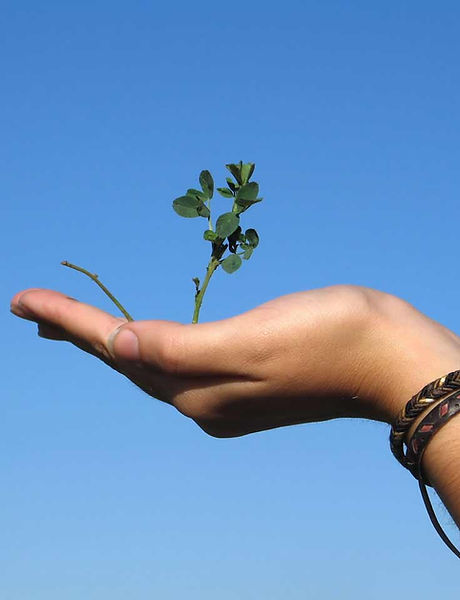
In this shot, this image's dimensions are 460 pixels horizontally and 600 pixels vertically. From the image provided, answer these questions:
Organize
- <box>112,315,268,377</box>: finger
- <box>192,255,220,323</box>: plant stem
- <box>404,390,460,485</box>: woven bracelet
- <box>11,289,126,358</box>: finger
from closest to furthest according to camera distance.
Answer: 1. <box>404,390,460,485</box>: woven bracelet
2. <box>112,315,268,377</box>: finger
3. <box>11,289,126,358</box>: finger
4. <box>192,255,220,323</box>: plant stem

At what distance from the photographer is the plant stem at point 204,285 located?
4.27 m

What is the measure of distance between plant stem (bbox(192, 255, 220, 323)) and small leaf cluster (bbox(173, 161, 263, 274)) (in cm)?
2

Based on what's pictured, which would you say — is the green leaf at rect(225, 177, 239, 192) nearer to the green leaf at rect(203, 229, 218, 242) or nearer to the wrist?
the green leaf at rect(203, 229, 218, 242)

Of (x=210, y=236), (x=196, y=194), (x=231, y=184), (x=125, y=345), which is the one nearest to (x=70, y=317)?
(x=125, y=345)

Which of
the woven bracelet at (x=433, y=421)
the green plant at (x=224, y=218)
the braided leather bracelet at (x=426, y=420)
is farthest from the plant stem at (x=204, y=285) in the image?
the woven bracelet at (x=433, y=421)

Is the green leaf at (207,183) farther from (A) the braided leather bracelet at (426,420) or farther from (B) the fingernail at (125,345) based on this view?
(A) the braided leather bracelet at (426,420)

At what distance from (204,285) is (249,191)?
21.0 inches

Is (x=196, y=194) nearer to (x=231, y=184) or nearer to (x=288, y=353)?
(x=231, y=184)

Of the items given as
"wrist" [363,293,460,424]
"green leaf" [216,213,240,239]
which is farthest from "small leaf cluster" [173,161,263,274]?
"wrist" [363,293,460,424]

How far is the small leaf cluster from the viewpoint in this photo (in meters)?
4.37

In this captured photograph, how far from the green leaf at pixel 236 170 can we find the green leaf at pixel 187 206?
235 mm

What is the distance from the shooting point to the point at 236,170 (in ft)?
14.5

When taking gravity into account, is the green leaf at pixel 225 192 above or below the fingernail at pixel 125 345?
above

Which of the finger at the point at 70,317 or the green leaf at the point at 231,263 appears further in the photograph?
the green leaf at the point at 231,263
